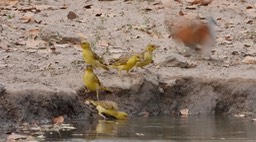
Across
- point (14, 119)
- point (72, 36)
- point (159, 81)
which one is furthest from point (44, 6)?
point (14, 119)

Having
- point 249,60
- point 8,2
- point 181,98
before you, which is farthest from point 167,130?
point 8,2

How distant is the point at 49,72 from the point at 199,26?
2.02 m

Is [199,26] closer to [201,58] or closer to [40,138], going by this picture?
[201,58]

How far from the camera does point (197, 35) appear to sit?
11.2 m

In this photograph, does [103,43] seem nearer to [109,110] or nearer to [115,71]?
[115,71]

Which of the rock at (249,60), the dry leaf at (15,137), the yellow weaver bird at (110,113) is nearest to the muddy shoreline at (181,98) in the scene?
the yellow weaver bird at (110,113)

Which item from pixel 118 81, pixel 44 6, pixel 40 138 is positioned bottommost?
pixel 40 138

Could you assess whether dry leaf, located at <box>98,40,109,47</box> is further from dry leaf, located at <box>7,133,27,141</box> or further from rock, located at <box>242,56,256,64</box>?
dry leaf, located at <box>7,133,27,141</box>

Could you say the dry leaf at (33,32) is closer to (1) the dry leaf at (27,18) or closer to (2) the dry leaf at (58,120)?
(1) the dry leaf at (27,18)

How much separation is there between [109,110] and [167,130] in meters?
0.87

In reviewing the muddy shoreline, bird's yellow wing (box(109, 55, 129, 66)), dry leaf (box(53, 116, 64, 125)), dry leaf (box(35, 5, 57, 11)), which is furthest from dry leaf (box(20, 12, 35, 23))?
dry leaf (box(53, 116, 64, 125))

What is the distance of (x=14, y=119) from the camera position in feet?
30.4

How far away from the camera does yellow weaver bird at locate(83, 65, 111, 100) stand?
1020cm

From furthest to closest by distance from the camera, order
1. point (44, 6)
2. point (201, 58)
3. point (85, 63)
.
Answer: point (44, 6), point (201, 58), point (85, 63)
